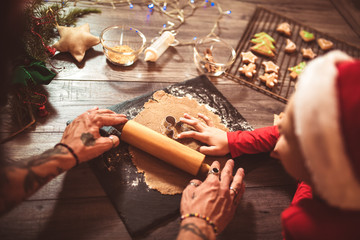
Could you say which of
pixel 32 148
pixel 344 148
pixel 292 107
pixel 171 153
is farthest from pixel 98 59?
pixel 344 148

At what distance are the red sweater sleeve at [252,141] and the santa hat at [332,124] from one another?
1.37 ft

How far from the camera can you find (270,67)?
1.36 metres

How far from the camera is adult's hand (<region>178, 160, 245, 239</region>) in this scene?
756 millimetres

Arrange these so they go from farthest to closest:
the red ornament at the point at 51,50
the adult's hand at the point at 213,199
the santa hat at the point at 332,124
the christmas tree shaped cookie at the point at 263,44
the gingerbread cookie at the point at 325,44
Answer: the gingerbread cookie at the point at 325,44, the christmas tree shaped cookie at the point at 263,44, the red ornament at the point at 51,50, the adult's hand at the point at 213,199, the santa hat at the point at 332,124

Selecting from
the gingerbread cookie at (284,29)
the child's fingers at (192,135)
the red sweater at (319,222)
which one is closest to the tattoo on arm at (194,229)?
the red sweater at (319,222)

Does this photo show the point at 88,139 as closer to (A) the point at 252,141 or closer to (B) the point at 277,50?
(A) the point at 252,141

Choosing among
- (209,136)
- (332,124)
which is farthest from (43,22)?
(332,124)

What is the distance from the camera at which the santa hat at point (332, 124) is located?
1.66 ft

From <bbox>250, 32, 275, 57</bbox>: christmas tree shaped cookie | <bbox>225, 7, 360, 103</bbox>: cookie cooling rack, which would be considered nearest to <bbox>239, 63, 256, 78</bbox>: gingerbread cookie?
<bbox>225, 7, 360, 103</bbox>: cookie cooling rack

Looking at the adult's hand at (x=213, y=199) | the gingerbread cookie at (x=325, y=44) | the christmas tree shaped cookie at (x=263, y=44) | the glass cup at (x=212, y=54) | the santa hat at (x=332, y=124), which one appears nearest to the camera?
the santa hat at (x=332, y=124)

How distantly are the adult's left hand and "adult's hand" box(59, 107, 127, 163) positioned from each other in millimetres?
312

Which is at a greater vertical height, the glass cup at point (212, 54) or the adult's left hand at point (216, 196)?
the glass cup at point (212, 54)

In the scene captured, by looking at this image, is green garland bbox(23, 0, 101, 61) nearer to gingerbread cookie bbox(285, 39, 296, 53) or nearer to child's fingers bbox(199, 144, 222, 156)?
child's fingers bbox(199, 144, 222, 156)

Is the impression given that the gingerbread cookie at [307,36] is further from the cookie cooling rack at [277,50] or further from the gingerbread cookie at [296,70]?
the gingerbread cookie at [296,70]
